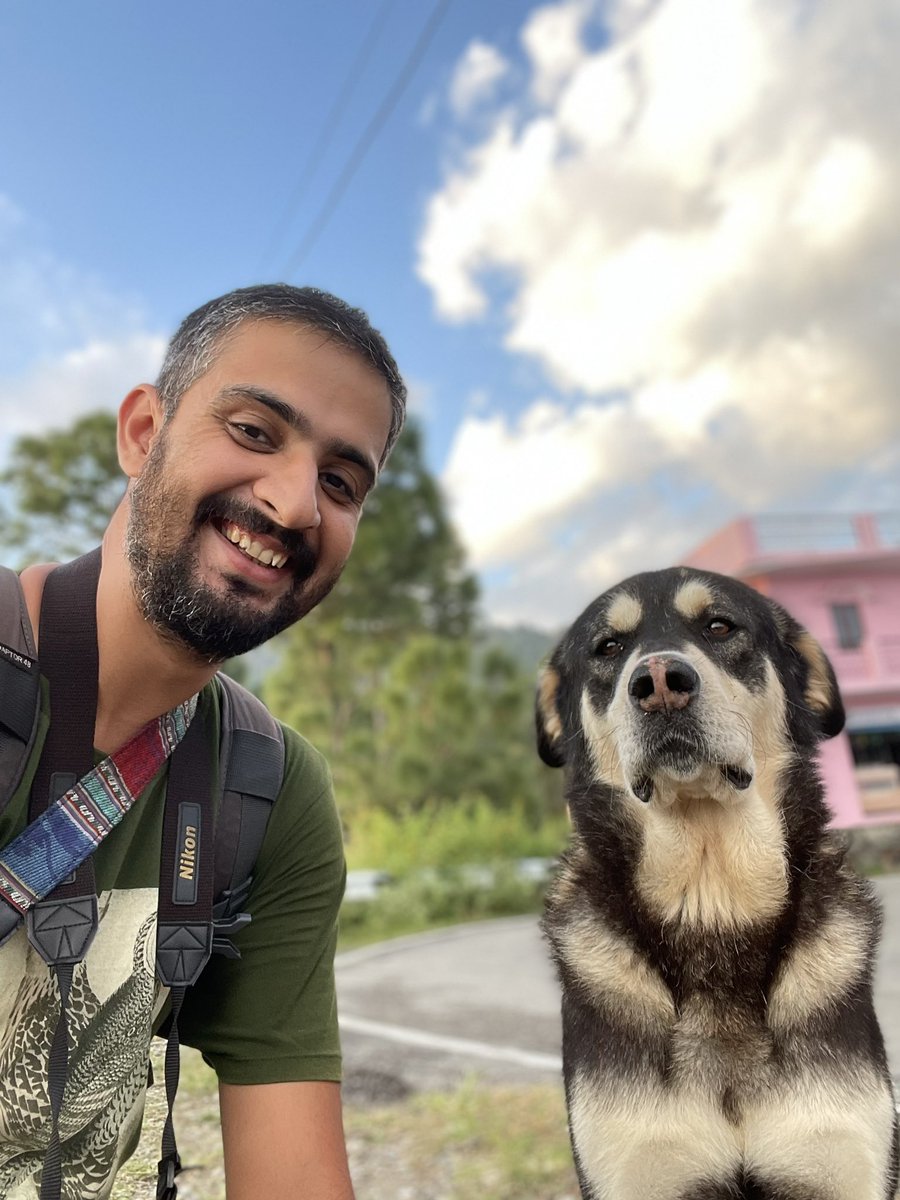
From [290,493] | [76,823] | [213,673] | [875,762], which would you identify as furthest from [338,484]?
[875,762]

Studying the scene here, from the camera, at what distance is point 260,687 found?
2288cm

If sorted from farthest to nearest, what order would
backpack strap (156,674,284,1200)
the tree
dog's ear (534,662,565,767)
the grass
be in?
the tree
dog's ear (534,662,565,767)
the grass
backpack strap (156,674,284,1200)

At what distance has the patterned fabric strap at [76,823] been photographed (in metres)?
2.05

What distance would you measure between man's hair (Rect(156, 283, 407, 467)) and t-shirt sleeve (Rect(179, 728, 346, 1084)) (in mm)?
1095

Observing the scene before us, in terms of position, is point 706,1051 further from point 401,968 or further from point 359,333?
point 401,968

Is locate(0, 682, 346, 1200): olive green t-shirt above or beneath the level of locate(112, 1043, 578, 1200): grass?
above

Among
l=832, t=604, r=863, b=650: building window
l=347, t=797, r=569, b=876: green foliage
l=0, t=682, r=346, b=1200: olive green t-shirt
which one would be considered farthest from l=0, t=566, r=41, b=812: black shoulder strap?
l=832, t=604, r=863, b=650: building window

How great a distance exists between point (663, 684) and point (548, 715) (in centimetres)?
84

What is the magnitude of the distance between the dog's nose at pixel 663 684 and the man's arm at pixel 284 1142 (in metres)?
1.38

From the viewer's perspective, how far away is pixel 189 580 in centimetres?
234

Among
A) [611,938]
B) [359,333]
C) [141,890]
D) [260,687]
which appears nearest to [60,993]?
[141,890]

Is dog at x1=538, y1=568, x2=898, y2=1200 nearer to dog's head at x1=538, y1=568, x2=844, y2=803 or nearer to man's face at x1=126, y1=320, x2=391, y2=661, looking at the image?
dog's head at x1=538, y1=568, x2=844, y2=803

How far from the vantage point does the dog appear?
212cm

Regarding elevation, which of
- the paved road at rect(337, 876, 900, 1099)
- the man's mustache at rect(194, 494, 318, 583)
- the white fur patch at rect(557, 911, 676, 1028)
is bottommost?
the paved road at rect(337, 876, 900, 1099)
